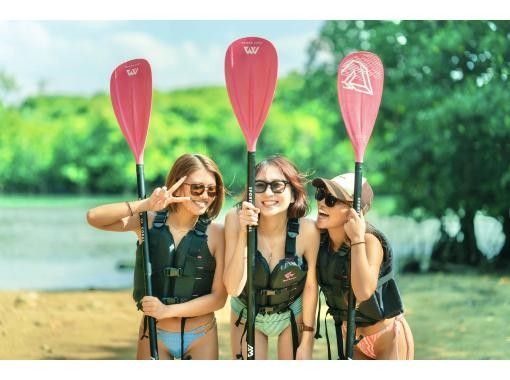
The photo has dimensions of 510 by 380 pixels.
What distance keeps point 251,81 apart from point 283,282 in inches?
25.6

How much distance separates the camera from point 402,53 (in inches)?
274

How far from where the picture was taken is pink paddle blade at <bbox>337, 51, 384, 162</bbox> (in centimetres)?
236

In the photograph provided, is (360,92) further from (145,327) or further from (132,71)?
(145,327)

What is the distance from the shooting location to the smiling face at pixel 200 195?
2295mm

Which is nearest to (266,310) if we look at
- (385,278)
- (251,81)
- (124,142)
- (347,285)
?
(347,285)

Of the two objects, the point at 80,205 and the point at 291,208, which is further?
the point at 80,205

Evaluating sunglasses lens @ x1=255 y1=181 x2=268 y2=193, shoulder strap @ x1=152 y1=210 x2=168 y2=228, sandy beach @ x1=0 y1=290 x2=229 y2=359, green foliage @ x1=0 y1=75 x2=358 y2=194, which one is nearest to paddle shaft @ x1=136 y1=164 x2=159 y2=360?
shoulder strap @ x1=152 y1=210 x2=168 y2=228

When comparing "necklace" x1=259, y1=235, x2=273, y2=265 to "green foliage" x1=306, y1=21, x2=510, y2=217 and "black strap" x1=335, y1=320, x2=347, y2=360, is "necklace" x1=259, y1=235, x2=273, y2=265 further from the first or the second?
"green foliage" x1=306, y1=21, x2=510, y2=217

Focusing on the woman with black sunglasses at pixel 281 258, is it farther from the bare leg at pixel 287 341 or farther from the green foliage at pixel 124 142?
the green foliage at pixel 124 142

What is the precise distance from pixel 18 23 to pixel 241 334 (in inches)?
228

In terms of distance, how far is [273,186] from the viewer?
2266 millimetres

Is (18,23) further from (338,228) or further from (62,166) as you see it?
A: (338,228)

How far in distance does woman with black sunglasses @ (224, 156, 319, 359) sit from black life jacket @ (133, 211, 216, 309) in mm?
87

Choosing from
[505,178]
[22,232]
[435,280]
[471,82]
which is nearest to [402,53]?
[471,82]
